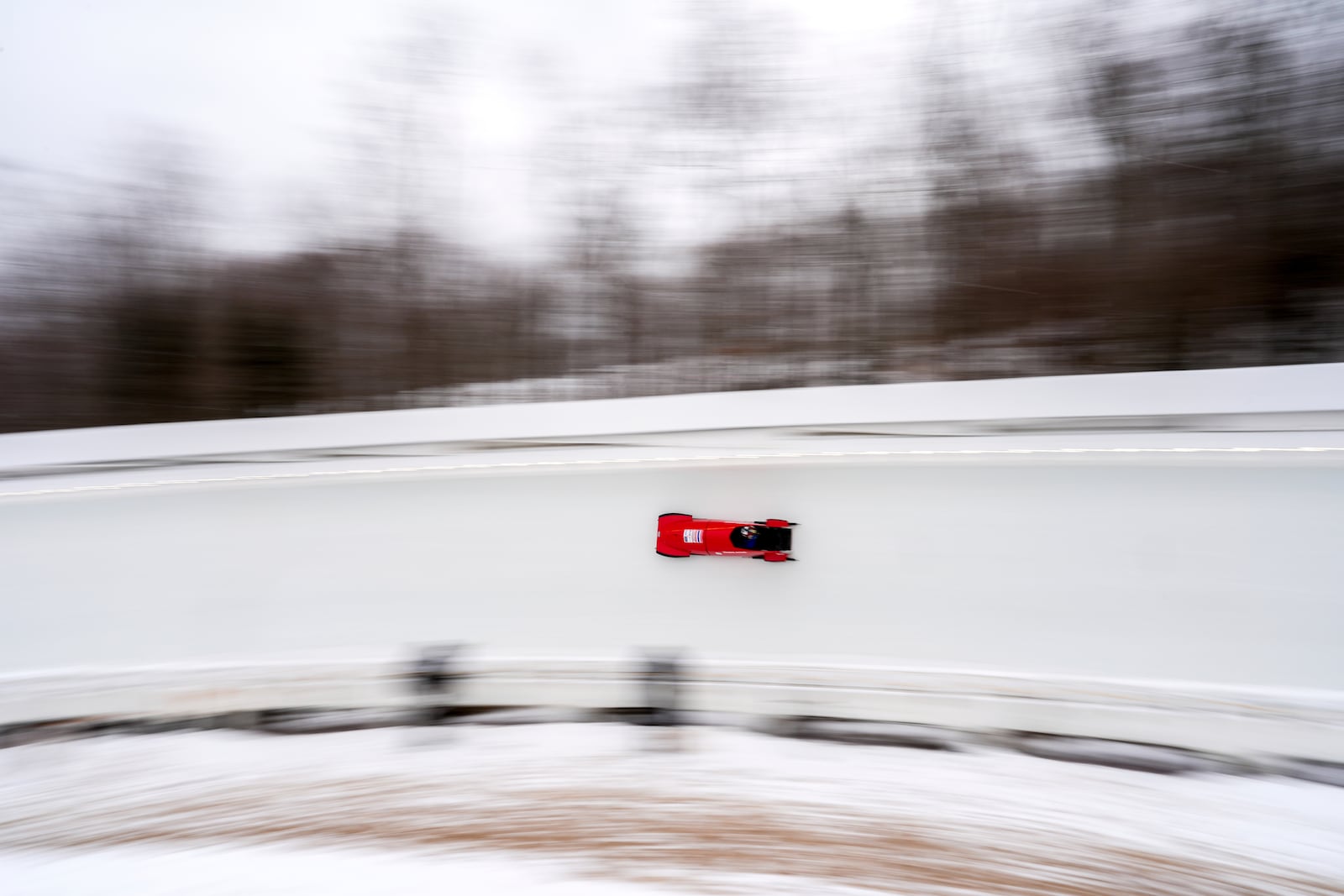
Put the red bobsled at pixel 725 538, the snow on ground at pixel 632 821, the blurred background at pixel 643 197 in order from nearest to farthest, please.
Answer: the snow on ground at pixel 632 821 < the blurred background at pixel 643 197 < the red bobsled at pixel 725 538

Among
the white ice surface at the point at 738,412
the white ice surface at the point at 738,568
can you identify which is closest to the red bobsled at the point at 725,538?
the white ice surface at the point at 738,568

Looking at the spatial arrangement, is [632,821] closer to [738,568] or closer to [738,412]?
[738,568]

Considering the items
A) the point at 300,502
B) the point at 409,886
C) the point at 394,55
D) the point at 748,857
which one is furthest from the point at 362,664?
the point at 394,55

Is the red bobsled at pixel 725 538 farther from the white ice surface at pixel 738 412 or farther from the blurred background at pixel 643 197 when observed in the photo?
the blurred background at pixel 643 197

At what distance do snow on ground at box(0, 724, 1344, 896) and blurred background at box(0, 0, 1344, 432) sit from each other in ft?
5.41

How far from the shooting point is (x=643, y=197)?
321 cm

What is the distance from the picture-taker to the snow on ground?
6.48 feet

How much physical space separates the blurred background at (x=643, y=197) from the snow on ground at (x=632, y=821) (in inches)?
65.0

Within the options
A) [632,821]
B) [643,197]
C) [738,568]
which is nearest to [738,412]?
[738,568]

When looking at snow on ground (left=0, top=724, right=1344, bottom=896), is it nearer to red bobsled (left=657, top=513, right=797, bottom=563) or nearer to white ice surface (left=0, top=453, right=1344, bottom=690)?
white ice surface (left=0, top=453, right=1344, bottom=690)

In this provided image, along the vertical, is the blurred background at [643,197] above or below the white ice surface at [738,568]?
above

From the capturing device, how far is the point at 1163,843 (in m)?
2.09

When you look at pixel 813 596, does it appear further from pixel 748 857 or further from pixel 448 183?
pixel 448 183

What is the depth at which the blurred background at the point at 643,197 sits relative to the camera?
8.95 feet
